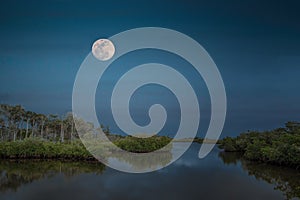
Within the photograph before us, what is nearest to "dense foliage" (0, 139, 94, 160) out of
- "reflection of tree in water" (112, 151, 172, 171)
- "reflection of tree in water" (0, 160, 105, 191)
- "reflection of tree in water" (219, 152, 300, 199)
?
"reflection of tree in water" (0, 160, 105, 191)

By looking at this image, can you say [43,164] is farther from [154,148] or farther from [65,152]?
[154,148]

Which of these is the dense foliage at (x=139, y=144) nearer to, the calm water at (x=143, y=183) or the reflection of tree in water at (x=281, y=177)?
the calm water at (x=143, y=183)

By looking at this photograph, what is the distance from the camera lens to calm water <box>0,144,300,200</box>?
11828 mm

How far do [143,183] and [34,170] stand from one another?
26.0ft

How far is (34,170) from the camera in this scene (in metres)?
17.5

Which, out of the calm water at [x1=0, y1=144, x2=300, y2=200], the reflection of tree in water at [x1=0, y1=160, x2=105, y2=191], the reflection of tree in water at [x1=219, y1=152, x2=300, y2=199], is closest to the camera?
the calm water at [x1=0, y1=144, x2=300, y2=200]

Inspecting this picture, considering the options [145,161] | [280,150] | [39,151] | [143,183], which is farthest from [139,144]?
[143,183]

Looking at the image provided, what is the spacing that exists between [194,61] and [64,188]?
31.2 ft

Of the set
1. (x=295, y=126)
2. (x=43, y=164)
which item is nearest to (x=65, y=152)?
(x=43, y=164)

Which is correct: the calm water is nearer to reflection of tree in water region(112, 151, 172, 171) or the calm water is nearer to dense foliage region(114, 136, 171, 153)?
reflection of tree in water region(112, 151, 172, 171)

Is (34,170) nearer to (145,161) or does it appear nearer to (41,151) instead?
(41,151)

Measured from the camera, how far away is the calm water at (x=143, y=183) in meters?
11.8

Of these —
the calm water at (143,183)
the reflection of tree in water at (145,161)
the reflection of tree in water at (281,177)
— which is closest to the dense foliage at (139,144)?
the reflection of tree in water at (145,161)

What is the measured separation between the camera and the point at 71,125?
34.7m
